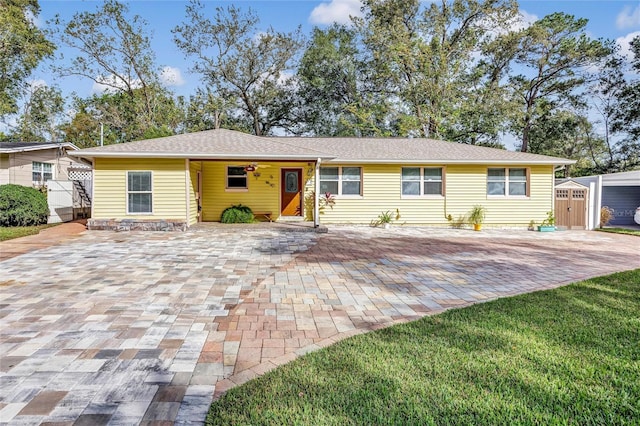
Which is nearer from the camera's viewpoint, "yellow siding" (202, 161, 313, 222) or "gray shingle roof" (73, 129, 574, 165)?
"gray shingle roof" (73, 129, 574, 165)

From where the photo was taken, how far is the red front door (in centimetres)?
1424

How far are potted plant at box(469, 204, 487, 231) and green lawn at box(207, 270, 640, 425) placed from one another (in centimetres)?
1004

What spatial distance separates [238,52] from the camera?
2439 centimetres

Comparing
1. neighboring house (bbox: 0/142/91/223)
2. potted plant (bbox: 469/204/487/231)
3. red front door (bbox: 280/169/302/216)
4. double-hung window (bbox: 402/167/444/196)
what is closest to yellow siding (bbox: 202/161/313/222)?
red front door (bbox: 280/169/302/216)

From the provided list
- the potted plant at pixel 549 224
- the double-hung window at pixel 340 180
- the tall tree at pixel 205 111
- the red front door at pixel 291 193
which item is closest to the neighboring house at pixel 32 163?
the red front door at pixel 291 193

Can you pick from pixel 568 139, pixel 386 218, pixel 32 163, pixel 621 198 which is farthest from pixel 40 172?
pixel 568 139

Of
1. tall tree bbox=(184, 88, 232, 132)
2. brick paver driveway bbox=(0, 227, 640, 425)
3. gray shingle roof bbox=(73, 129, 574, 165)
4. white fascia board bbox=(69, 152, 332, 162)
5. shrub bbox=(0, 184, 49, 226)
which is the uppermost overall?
tall tree bbox=(184, 88, 232, 132)

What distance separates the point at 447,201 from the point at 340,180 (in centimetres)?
423

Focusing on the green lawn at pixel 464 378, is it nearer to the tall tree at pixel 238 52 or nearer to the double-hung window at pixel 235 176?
the double-hung window at pixel 235 176

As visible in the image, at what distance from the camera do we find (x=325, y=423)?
2172mm

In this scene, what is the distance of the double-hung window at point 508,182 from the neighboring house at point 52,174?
54.9 ft

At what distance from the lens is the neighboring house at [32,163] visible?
13782mm

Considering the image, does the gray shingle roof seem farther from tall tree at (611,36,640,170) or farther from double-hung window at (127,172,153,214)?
tall tree at (611,36,640,170)

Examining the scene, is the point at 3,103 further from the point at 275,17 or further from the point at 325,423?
the point at 325,423
